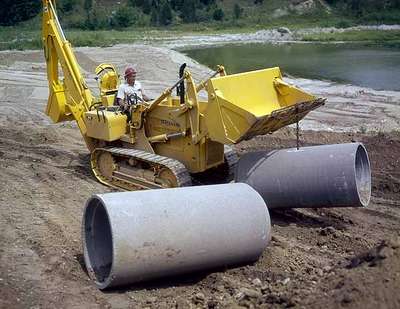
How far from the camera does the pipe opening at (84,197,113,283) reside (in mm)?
7426

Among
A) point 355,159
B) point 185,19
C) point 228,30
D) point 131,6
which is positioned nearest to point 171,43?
point 228,30

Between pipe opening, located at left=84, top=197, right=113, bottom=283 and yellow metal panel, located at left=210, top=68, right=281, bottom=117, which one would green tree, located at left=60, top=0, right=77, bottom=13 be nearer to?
yellow metal panel, located at left=210, top=68, right=281, bottom=117

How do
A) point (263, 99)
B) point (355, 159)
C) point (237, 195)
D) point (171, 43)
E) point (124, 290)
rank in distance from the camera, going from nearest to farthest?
point (124, 290) < point (237, 195) < point (355, 159) < point (263, 99) < point (171, 43)

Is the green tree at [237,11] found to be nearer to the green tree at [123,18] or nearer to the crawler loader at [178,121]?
the green tree at [123,18]

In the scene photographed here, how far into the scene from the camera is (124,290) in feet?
23.0

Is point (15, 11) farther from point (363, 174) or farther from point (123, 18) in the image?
point (363, 174)

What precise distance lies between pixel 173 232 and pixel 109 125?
434 cm

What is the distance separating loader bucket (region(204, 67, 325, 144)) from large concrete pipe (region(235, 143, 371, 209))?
0.49m

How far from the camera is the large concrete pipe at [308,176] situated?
8.80 metres

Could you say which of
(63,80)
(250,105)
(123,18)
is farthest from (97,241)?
(123,18)

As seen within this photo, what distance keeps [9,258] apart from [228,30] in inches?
2295

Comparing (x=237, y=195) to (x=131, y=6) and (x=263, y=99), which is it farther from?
(x=131, y=6)

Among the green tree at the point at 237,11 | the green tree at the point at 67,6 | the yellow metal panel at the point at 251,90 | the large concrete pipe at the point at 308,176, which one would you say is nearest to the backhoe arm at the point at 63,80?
the yellow metal panel at the point at 251,90

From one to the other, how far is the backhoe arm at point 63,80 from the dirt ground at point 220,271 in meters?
0.96
